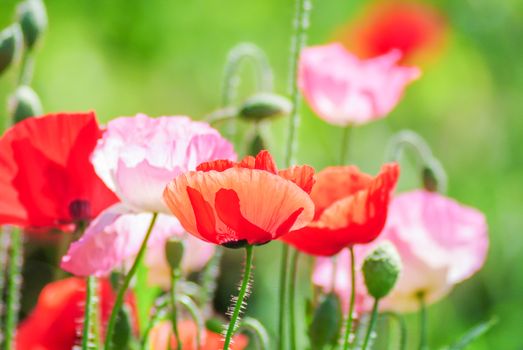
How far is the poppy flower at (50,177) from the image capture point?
2.50 feet

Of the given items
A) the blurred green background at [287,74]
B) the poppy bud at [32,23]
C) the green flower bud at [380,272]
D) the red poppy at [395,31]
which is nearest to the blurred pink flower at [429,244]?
the green flower bud at [380,272]

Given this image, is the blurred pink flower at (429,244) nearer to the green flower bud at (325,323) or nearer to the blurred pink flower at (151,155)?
the green flower bud at (325,323)

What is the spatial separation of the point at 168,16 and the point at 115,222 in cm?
223

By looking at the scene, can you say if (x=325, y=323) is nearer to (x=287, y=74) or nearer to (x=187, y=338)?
(x=187, y=338)

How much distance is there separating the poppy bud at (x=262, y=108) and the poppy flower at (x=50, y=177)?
124 mm

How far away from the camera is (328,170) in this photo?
0.83m

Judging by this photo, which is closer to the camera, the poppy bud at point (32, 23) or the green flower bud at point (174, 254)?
the green flower bud at point (174, 254)

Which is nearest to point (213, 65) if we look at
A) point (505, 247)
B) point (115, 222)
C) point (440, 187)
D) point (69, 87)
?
point (69, 87)

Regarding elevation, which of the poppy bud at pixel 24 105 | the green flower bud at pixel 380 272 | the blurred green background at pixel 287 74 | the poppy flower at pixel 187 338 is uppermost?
the blurred green background at pixel 287 74

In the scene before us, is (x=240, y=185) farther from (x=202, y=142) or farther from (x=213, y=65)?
(x=213, y=65)

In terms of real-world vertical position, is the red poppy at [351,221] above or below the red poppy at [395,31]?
below

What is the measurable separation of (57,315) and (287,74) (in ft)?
6.62

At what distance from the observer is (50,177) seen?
0.77 meters

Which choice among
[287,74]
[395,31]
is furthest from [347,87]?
[287,74]
